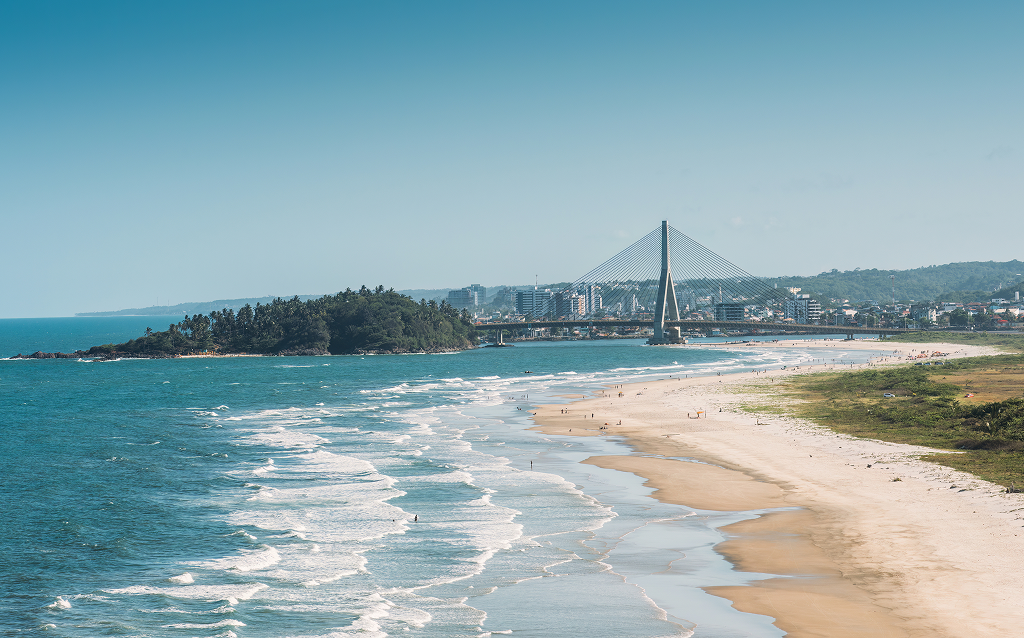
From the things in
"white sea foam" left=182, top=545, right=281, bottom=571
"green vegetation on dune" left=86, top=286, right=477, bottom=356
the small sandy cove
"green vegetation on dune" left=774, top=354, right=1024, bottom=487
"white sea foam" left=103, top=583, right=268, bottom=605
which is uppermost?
"green vegetation on dune" left=86, top=286, right=477, bottom=356

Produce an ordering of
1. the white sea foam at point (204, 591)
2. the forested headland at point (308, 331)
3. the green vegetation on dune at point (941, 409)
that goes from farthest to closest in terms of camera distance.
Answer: the forested headland at point (308, 331) → the green vegetation on dune at point (941, 409) → the white sea foam at point (204, 591)

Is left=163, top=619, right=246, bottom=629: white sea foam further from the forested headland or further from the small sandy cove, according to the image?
the forested headland

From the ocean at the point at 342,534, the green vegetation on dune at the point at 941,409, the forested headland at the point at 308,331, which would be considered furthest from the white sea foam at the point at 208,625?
the forested headland at the point at 308,331

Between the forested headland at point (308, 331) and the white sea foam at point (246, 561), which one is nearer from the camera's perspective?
the white sea foam at point (246, 561)

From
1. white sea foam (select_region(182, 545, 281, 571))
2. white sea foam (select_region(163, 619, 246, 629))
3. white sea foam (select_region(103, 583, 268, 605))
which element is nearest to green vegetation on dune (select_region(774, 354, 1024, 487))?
white sea foam (select_region(182, 545, 281, 571))

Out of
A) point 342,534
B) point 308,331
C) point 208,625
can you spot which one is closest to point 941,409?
point 342,534

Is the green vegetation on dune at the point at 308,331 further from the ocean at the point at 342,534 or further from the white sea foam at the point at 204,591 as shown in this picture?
the white sea foam at the point at 204,591

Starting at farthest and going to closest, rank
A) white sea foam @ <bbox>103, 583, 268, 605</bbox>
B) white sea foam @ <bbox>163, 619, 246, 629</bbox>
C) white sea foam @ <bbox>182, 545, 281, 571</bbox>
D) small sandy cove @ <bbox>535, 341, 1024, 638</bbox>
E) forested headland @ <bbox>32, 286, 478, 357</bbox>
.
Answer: forested headland @ <bbox>32, 286, 478, 357</bbox> < white sea foam @ <bbox>182, 545, 281, 571</bbox> < white sea foam @ <bbox>103, 583, 268, 605</bbox> < white sea foam @ <bbox>163, 619, 246, 629</bbox> < small sandy cove @ <bbox>535, 341, 1024, 638</bbox>
